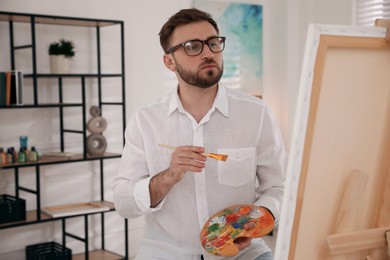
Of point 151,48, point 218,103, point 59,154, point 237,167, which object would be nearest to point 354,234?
point 237,167

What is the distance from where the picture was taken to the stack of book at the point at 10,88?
12.3 feet

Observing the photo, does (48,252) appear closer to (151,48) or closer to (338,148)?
(151,48)

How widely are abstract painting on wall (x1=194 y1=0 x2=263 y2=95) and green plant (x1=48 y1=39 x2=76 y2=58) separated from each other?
1.41 metres

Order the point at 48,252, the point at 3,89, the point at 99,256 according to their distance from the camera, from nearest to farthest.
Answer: the point at 3,89 → the point at 48,252 → the point at 99,256

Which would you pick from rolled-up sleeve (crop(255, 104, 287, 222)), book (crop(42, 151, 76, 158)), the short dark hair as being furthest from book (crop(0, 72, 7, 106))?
rolled-up sleeve (crop(255, 104, 287, 222))

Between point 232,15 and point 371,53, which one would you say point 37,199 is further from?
point 371,53

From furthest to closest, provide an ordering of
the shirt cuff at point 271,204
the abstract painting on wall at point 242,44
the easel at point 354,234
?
the abstract painting on wall at point 242,44 → the shirt cuff at point 271,204 → the easel at point 354,234

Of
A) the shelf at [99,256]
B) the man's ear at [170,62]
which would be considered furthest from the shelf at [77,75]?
the man's ear at [170,62]

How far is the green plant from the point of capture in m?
4.04

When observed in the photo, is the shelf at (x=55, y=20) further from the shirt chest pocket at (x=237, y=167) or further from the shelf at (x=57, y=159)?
the shirt chest pocket at (x=237, y=167)

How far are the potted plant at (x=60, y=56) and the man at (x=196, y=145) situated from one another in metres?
1.78

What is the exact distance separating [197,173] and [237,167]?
0.16 metres

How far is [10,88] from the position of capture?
3.75 meters

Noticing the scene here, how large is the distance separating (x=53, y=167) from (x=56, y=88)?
56cm
